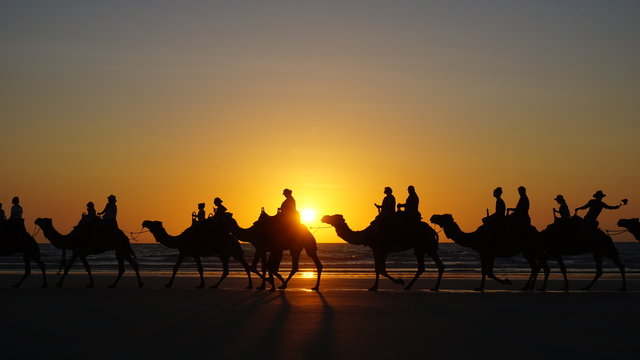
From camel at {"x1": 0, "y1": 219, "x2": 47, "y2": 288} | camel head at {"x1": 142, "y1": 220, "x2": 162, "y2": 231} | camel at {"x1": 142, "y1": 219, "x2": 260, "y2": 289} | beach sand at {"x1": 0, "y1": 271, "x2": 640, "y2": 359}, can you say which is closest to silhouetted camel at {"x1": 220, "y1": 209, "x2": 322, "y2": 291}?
camel at {"x1": 142, "y1": 219, "x2": 260, "y2": 289}

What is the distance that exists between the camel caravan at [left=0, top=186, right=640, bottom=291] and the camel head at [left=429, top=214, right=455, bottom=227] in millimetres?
27

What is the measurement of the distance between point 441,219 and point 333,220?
115 inches

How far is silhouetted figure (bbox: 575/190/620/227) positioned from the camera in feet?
76.3

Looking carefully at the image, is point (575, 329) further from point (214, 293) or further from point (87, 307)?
point (214, 293)

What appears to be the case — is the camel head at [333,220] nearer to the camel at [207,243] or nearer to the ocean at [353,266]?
the camel at [207,243]

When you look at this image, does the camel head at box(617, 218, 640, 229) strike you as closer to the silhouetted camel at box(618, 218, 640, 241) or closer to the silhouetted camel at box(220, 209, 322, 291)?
the silhouetted camel at box(618, 218, 640, 241)

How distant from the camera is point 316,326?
1362cm

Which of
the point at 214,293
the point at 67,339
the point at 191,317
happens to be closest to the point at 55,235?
the point at 214,293

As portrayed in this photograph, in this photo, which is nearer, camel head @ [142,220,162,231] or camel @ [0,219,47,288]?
camel @ [0,219,47,288]

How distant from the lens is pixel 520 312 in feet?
54.0

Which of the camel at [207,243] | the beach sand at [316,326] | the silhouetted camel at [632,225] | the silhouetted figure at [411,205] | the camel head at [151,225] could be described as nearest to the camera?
the beach sand at [316,326]

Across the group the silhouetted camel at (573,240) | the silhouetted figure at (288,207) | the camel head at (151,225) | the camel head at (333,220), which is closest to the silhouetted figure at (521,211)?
the silhouetted camel at (573,240)

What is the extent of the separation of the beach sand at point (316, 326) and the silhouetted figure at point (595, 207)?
117 inches

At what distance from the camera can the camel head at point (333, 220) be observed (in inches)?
945
